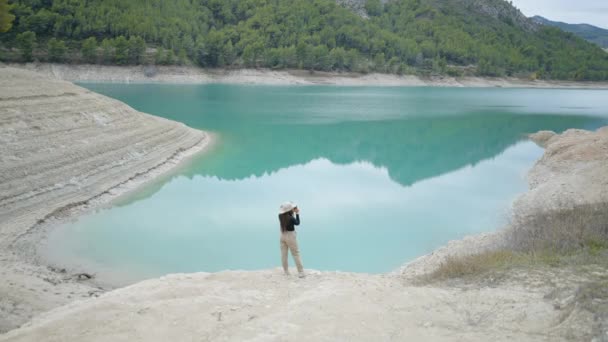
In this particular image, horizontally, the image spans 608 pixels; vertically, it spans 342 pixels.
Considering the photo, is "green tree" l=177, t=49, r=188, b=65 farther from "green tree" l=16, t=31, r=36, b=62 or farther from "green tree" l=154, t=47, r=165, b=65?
"green tree" l=16, t=31, r=36, b=62

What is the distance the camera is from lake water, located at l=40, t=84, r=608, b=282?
13148mm

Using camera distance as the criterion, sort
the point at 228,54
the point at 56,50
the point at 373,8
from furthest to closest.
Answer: the point at 373,8 → the point at 228,54 → the point at 56,50

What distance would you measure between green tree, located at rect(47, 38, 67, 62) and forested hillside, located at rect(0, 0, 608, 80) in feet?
0.53

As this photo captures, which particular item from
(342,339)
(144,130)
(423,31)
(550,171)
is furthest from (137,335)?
(423,31)

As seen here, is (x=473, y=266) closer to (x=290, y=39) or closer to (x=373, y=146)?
(x=373, y=146)

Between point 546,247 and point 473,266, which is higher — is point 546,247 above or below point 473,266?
above

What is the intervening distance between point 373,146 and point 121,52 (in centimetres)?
6343

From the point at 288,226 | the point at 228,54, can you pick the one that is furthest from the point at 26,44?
the point at 288,226

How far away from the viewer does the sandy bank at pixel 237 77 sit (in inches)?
2940

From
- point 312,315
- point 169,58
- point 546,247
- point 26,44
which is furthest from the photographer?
point 169,58

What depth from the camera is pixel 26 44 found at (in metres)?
72.9

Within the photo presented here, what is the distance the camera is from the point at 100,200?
17.1 meters

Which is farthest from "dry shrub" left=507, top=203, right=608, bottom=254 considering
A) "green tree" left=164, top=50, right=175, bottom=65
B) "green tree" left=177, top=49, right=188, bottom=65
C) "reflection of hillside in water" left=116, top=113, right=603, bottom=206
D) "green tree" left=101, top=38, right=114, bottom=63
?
"green tree" left=177, top=49, right=188, bottom=65

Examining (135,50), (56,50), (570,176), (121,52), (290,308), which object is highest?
(135,50)
